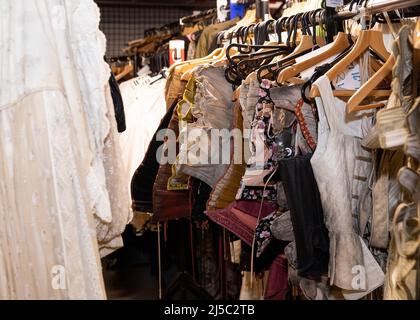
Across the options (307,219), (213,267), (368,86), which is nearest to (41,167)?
(307,219)

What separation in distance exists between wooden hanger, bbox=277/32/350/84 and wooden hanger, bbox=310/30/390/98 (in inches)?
3.9

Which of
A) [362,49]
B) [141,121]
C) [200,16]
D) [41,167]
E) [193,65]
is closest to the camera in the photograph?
[41,167]

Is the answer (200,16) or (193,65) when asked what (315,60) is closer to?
(193,65)

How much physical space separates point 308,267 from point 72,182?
0.64 meters

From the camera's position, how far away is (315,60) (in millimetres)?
1738

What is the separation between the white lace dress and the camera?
4.30ft

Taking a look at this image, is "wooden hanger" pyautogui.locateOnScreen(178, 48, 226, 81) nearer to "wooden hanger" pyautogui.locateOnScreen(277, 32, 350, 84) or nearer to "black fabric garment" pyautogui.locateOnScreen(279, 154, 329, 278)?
"wooden hanger" pyautogui.locateOnScreen(277, 32, 350, 84)

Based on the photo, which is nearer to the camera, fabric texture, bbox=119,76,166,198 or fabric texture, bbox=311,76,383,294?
fabric texture, bbox=311,76,383,294

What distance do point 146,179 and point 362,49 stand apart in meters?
1.19

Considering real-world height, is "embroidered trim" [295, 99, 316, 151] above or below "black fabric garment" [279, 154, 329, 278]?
above

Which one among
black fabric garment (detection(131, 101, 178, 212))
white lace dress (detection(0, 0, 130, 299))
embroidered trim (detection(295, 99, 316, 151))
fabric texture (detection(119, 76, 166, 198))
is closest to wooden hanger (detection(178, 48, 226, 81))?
black fabric garment (detection(131, 101, 178, 212))

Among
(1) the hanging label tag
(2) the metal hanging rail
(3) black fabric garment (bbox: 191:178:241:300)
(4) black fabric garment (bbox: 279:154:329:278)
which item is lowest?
(3) black fabric garment (bbox: 191:178:241:300)

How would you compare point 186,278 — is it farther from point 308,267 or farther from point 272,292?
point 308,267

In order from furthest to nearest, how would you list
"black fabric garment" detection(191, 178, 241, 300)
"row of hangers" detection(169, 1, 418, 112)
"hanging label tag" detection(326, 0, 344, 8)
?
"black fabric garment" detection(191, 178, 241, 300), "hanging label tag" detection(326, 0, 344, 8), "row of hangers" detection(169, 1, 418, 112)
